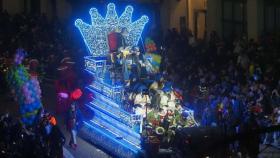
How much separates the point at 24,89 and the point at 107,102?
10.5ft

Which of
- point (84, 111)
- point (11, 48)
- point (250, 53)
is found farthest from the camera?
point (11, 48)

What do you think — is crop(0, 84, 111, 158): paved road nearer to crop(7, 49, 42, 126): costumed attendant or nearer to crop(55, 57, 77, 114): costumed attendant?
crop(55, 57, 77, 114): costumed attendant

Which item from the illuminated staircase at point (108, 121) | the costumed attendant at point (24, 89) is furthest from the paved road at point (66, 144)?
the costumed attendant at point (24, 89)

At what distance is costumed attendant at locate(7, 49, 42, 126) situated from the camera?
15.3 metres

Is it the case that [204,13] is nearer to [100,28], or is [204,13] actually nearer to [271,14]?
[271,14]

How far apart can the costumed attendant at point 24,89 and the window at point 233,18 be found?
35.4ft

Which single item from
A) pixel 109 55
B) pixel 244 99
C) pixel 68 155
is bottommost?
pixel 68 155

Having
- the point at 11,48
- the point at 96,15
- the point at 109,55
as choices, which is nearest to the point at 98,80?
the point at 109,55

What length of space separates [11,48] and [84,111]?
597cm

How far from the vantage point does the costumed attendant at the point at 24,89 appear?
15273 mm

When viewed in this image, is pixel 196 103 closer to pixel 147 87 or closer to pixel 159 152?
pixel 147 87

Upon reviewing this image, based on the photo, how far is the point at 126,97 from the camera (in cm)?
1788

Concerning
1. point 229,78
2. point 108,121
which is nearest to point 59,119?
point 108,121

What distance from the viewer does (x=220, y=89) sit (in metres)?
18.7
